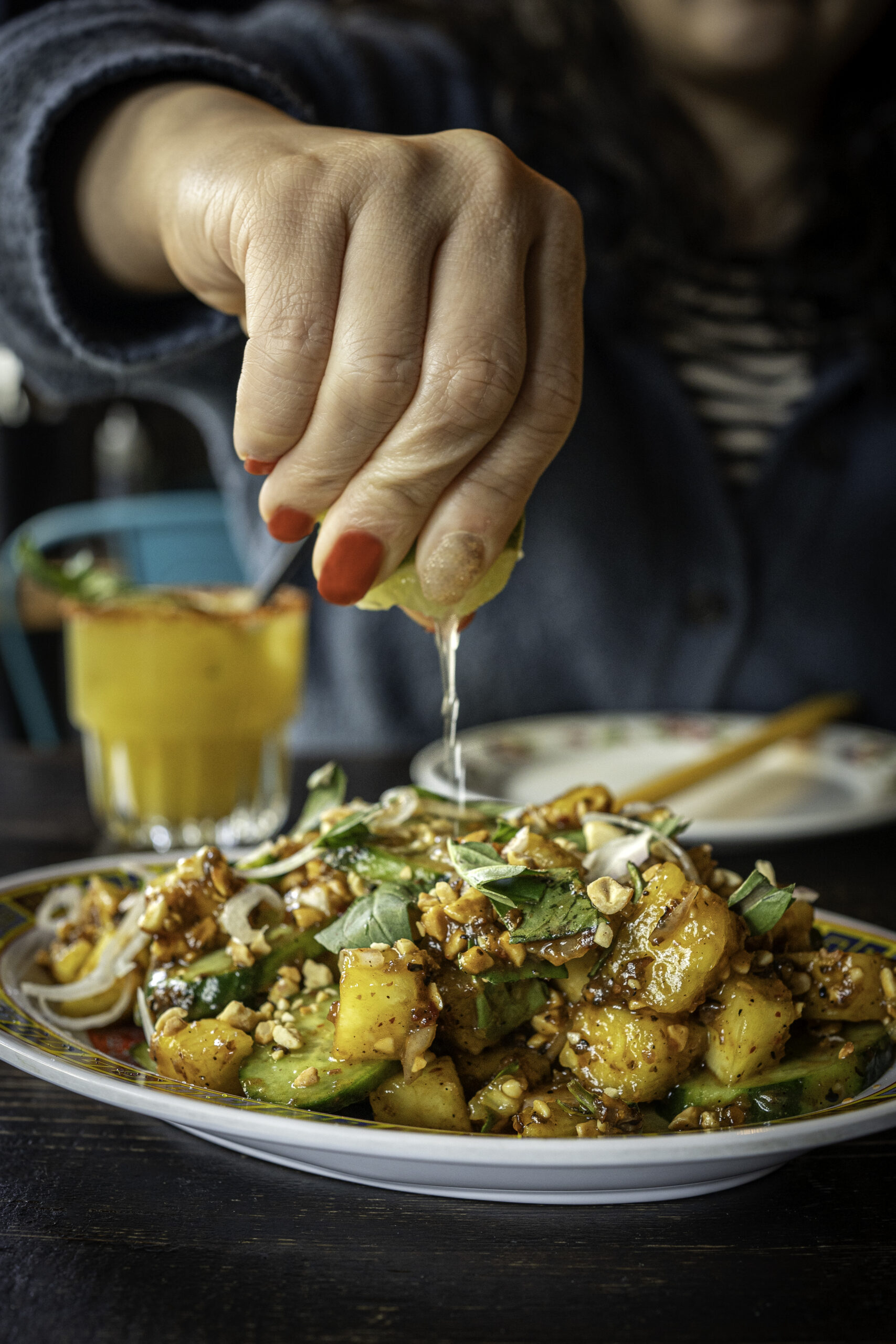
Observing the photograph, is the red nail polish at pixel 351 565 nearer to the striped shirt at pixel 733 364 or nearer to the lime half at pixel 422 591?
the lime half at pixel 422 591

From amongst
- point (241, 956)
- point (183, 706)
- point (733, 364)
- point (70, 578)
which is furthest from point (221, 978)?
point (733, 364)

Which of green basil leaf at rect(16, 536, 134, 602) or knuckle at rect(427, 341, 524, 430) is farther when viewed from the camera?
green basil leaf at rect(16, 536, 134, 602)

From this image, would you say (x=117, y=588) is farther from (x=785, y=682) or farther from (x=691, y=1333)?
(x=785, y=682)

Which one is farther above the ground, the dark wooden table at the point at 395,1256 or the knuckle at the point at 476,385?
the knuckle at the point at 476,385

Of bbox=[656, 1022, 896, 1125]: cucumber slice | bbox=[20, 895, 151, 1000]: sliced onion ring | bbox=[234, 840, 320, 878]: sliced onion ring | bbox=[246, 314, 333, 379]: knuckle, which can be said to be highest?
bbox=[246, 314, 333, 379]: knuckle

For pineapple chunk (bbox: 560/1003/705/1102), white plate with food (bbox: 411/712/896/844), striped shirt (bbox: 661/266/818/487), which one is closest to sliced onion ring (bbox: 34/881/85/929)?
pineapple chunk (bbox: 560/1003/705/1102)

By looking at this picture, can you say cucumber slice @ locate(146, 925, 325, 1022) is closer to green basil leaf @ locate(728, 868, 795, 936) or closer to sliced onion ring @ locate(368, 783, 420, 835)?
sliced onion ring @ locate(368, 783, 420, 835)

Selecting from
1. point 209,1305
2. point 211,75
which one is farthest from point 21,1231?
point 211,75

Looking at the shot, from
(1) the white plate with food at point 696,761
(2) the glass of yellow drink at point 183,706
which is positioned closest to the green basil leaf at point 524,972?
(1) the white plate with food at point 696,761
